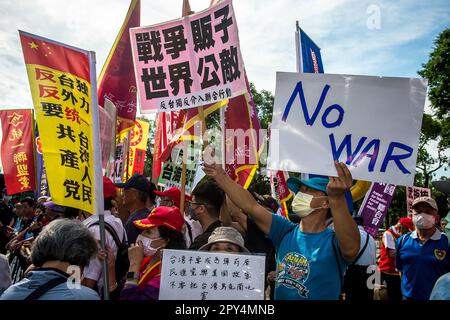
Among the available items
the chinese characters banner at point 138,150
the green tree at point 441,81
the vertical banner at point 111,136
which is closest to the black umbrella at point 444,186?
the vertical banner at point 111,136

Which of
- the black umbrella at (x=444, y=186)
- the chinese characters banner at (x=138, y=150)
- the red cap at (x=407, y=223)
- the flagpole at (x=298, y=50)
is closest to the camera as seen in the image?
the black umbrella at (x=444, y=186)

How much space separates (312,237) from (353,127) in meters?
0.78

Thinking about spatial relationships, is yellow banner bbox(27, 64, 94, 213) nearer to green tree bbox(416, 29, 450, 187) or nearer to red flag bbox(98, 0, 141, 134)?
red flag bbox(98, 0, 141, 134)

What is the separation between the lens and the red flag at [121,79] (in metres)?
5.54

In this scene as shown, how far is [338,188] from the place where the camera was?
2.37 m

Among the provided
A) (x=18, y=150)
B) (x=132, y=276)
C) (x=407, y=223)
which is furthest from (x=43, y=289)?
(x=18, y=150)

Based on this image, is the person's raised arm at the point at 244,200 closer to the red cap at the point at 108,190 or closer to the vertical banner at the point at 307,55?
the red cap at the point at 108,190

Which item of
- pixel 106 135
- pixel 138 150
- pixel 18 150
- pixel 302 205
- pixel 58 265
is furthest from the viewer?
pixel 138 150

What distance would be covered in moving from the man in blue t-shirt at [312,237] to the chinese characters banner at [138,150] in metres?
6.97

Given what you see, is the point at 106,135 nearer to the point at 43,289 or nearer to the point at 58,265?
the point at 58,265

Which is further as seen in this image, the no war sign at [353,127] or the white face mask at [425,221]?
the white face mask at [425,221]

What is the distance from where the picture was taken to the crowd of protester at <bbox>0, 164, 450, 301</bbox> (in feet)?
7.18

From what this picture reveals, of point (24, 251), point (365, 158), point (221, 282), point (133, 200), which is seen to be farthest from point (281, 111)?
point (24, 251)

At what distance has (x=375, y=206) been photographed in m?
7.82
